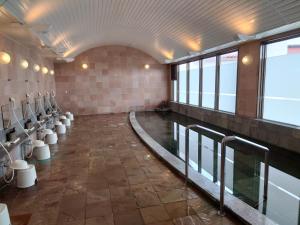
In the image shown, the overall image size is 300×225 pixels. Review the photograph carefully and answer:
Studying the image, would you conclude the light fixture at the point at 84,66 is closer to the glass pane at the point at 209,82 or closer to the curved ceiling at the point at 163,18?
the curved ceiling at the point at 163,18

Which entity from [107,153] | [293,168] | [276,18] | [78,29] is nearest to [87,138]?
[107,153]

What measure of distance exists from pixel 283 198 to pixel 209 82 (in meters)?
5.98

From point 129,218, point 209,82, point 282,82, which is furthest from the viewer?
point 209,82

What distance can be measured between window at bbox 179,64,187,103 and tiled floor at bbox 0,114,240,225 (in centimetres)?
652

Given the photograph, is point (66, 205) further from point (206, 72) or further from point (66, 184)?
point (206, 72)

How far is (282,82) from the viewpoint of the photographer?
5.27 m

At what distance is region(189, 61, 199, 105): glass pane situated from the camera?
9327 millimetres

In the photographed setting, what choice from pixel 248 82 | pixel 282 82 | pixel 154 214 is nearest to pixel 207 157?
pixel 154 214

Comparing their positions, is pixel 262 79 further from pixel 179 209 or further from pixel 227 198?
pixel 179 209

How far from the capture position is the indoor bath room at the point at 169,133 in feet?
8.50

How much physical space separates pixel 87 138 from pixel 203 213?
4.15 meters

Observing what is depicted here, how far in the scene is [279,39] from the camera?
515 centimetres

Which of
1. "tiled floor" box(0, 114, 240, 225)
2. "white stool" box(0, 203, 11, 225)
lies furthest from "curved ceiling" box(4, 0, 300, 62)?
"tiled floor" box(0, 114, 240, 225)

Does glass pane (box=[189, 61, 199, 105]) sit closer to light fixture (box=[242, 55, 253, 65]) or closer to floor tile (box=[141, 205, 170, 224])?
light fixture (box=[242, 55, 253, 65])
